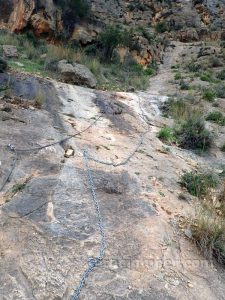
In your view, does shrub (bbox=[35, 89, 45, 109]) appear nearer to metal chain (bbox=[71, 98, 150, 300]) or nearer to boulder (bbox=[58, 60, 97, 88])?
metal chain (bbox=[71, 98, 150, 300])

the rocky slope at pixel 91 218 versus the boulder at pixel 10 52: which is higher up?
the rocky slope at pixel 91 218

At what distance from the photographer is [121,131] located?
27.5 feet

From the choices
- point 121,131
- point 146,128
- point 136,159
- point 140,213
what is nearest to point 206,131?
point 146,128

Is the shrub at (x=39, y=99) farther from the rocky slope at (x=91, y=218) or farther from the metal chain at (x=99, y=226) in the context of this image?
the metal chain at (x=99, y=226)

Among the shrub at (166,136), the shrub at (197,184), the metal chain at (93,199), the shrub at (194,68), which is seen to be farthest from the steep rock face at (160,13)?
the shrub at (197,184)

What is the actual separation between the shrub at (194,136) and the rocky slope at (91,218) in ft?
2.64

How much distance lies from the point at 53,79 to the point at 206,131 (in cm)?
492

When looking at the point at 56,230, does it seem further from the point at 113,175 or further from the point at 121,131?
the point at 121,131

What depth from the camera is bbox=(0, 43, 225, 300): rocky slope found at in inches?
137

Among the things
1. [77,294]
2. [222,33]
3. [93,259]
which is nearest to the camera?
[77,294]

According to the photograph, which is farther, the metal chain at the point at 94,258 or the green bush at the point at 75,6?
the green bush at the point at 75,6

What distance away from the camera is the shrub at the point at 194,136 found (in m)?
8.84

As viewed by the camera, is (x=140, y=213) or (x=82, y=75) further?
(x=82, y=75)

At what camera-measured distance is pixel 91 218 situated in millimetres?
4414
